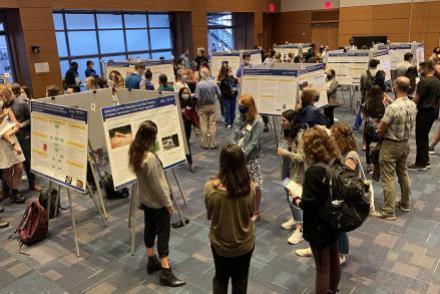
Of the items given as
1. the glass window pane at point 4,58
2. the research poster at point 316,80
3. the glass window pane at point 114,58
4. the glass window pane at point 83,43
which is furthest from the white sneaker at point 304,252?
the glass window pane at point 114,58

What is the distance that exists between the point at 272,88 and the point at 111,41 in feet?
30.8

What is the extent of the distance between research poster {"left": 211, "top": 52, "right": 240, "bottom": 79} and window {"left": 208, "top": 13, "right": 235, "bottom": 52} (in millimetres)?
7088

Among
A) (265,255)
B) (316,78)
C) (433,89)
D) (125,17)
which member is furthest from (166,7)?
(265,255)

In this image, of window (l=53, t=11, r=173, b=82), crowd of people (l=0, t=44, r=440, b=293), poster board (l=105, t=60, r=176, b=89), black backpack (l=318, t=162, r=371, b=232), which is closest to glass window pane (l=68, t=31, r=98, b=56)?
window (l=53, t=11, r=173, b=82)

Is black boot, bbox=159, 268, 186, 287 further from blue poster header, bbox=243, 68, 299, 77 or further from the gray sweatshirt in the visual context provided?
blue poster header, bbox=243, 68, 299, 77

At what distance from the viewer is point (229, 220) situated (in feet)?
7.66

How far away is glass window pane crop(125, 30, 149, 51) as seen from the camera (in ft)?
47.1

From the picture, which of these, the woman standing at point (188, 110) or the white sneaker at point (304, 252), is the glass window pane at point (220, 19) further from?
the white sneaker at point (304, 252)

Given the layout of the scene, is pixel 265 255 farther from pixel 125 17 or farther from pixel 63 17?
pixel 125 17

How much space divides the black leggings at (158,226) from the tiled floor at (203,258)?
14.0 inches

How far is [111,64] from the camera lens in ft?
31.6

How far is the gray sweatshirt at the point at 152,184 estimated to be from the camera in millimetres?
3020

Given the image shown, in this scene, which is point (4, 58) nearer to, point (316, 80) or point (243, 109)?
point (316, 80)

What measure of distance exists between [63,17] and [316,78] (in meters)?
9.20
